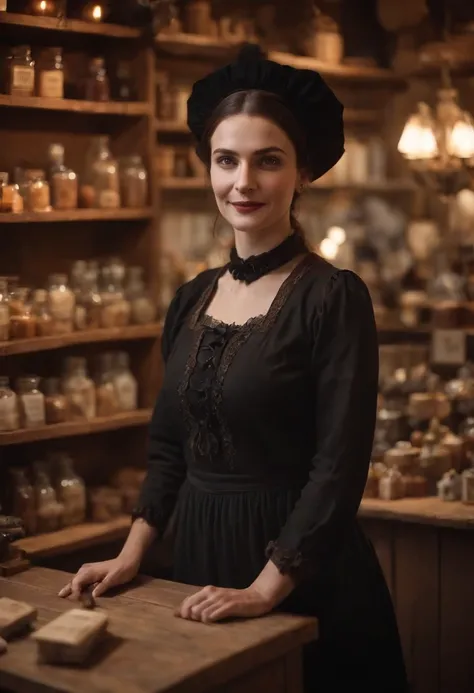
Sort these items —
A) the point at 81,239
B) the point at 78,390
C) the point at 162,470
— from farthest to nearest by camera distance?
the point at 81,239
the point at 78,390
the point at 162,470

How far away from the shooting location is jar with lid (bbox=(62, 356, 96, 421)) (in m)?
3.60

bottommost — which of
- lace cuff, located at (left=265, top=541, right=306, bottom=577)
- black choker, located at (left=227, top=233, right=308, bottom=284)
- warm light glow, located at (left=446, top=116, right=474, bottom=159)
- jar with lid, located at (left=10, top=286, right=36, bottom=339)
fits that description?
lace cuff, located at (left=265, top=541, right=306, bottom=577)

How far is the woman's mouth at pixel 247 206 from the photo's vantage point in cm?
236

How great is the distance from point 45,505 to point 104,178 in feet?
3.25

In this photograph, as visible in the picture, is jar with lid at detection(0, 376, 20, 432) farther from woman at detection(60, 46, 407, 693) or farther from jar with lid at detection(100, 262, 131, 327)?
woman at detection(60, 46, 407, 693)

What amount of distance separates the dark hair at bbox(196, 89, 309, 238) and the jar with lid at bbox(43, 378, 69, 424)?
129 centimetres

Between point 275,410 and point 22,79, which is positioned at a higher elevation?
point 22,79

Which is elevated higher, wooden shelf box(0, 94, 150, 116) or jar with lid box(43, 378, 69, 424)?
wooden shelf box(0, 94, 150, 116)

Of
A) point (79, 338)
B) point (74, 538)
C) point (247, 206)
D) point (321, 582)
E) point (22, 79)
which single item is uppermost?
point (22, 79)

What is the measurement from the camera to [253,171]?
2.35m

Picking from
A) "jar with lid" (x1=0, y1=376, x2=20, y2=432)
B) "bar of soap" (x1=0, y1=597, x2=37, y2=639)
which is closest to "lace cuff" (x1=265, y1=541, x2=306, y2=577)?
"bar of soap" (x1=0, y1=597, x2=37, y2=639)

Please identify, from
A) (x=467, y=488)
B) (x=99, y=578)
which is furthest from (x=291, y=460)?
(x=467, y=488)

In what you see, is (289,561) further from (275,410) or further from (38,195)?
(38,195)

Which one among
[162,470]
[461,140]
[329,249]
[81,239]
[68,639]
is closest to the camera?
[68,639]
